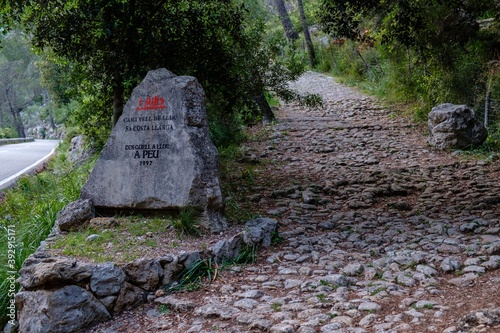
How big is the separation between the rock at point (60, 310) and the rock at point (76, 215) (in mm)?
1389

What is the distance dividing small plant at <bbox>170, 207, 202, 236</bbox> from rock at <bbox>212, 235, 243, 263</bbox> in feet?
1.43

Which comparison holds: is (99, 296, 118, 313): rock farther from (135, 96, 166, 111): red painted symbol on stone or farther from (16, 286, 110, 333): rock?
(135, 96, 166, 111): red painted symbol on stone

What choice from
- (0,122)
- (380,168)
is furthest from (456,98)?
(0,122)

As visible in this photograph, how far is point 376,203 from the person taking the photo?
7660 mm

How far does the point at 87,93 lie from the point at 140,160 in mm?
2719

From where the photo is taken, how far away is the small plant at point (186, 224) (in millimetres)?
5578

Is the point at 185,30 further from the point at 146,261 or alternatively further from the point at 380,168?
the point at 380,168

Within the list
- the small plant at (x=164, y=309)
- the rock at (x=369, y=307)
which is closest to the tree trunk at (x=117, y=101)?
the small plant at (x=164, y=309)

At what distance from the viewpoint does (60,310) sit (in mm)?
4211

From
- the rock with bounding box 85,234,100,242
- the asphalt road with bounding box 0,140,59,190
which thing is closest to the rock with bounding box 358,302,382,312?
the rock with bounding box 85,234,100,242

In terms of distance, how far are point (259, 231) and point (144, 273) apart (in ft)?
5.17

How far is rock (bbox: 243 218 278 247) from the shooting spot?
5.60m

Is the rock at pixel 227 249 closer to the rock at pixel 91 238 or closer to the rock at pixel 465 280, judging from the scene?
the rock at pixel 91 238

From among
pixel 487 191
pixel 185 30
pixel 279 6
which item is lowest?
pixel 487 191
